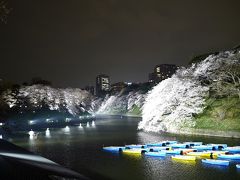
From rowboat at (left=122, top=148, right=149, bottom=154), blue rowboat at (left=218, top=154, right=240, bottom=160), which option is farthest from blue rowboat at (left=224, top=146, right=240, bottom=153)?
rowboat at (left=122, top=148, right=149, bottom=154)

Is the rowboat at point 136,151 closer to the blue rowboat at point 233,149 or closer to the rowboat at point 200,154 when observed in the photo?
the rowboat at point 200,154

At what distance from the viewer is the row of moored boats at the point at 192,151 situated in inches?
1476

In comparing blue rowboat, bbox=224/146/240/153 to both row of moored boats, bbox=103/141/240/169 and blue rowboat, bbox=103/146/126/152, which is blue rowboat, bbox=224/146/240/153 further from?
blue rowboat, bbox=103/146/126/152

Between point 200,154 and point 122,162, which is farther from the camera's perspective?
point 200,154

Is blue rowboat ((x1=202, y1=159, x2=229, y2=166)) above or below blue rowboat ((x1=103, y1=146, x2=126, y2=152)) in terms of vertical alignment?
below

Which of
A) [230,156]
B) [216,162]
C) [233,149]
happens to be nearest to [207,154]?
[230,156]

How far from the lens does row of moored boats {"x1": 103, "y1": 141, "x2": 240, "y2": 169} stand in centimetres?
3750

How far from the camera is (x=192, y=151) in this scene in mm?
42125

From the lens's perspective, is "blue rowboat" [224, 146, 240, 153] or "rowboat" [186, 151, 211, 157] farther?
"blue rowboat" [224, 146, 240, 153]

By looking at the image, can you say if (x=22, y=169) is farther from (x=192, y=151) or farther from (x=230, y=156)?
(x=192, y=151)

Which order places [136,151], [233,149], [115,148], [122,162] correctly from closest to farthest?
[122,162] → [233,149] → [136,151] → [115,148]

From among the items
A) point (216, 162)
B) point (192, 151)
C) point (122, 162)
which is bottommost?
point (122, 162)

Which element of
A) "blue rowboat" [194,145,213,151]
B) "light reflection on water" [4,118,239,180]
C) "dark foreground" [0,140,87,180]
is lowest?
"light reflection on water" [4,118,239,180]

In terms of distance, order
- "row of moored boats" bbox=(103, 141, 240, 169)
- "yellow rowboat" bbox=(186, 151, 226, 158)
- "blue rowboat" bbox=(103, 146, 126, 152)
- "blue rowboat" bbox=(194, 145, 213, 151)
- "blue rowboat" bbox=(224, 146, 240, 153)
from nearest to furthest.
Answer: "row of moored boats" bbox=(103, 141, 240, 169), "yellow rowboat" bbox=(186, 151, 226, 158), "blue rowboat" bbox=(224, 146, 240, 153), "blue rowboat" bbox=(194, 145, 213, 151), "blue rowboat" bbox=(103, 146, 126, 152)
